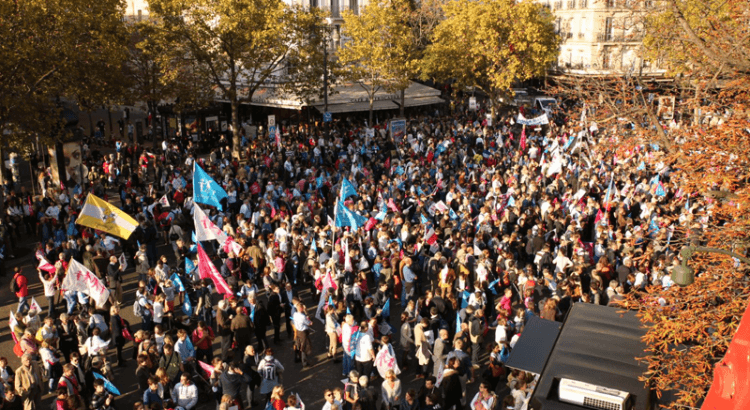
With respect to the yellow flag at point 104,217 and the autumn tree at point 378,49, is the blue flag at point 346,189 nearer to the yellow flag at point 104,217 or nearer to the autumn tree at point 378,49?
the yellow flag at point 104,217

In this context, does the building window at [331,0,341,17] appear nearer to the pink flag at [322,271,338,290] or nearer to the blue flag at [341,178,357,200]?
the blue flag at [341,178,357,200]

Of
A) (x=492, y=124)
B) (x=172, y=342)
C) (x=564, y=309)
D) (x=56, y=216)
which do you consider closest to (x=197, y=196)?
(x=56, y=216)

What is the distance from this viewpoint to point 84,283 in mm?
13039

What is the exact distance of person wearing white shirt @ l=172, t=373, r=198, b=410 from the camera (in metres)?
10.2

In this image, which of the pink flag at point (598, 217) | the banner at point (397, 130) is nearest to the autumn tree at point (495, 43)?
the banner at point (397, 130)

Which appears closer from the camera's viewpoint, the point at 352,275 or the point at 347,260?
the point at 347,260

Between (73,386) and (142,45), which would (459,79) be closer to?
(142,45)

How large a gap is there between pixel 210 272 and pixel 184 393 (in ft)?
12.0

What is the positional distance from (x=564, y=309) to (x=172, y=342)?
7.30 m

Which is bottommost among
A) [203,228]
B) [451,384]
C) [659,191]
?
[451,384]

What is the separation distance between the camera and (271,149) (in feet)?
97.5

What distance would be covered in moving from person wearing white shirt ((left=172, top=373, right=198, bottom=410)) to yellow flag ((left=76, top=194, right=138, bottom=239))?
6.34 m

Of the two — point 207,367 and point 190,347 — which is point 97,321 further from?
point 207,367

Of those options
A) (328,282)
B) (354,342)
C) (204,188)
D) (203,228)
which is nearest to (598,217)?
(328,282)
